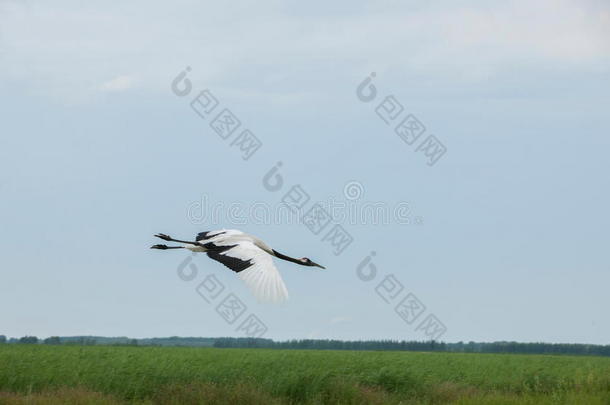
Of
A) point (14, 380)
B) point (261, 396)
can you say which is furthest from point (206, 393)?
point (14, 380)

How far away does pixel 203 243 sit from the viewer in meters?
13.2

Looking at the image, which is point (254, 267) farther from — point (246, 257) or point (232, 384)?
point (232, 384)

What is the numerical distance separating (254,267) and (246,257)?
39 centimetres

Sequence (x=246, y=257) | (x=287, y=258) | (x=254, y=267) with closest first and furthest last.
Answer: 1. (x=254, y=267)
2. (x=246, y=257)
3. (x=287, y=258)

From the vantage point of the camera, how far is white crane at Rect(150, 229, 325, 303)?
37.0ft

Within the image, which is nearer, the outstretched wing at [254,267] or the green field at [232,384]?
the outstretched wing at [254,267]

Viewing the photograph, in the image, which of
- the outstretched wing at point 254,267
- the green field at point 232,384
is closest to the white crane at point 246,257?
the outstretched wing at point 254,267

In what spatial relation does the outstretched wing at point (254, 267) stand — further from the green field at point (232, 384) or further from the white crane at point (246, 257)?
the green field at point (232, 384)

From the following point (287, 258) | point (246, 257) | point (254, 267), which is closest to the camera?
point (254, 267)

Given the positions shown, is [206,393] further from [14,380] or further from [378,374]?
[378,374]

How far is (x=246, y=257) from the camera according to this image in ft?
40.1

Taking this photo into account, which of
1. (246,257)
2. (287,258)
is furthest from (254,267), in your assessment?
(287,258)

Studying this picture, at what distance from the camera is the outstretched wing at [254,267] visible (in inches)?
442

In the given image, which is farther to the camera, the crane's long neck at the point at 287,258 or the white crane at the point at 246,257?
the crane's long neck at the point at 287,258
